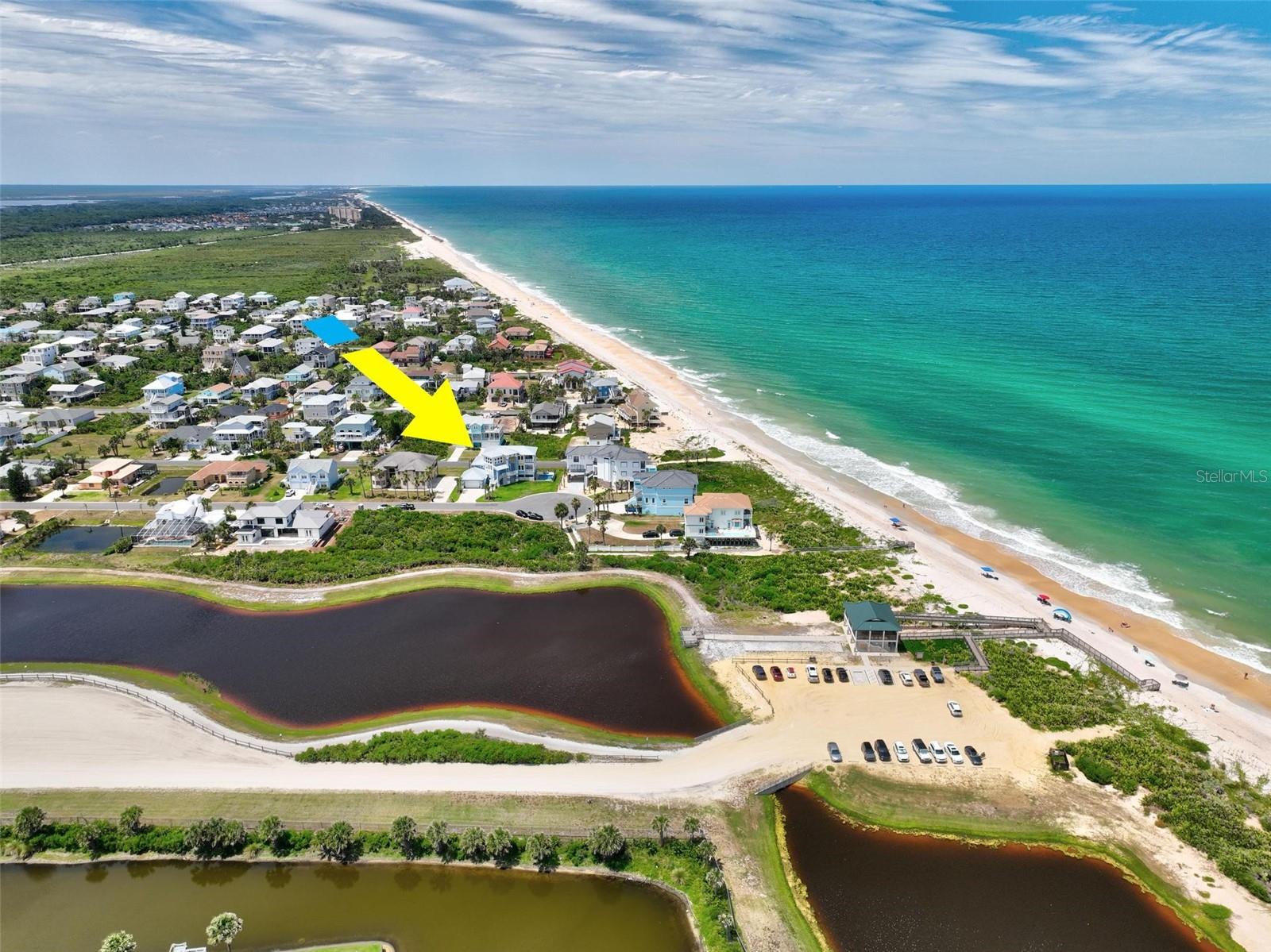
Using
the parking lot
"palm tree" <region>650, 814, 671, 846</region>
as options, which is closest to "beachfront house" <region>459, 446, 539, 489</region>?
the parking lot

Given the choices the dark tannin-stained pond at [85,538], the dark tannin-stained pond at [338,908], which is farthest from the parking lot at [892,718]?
the dark tannin-stained pond at [85,538]

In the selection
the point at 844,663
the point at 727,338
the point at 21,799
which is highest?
the point at 727,338

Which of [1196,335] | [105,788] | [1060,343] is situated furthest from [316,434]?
[1196,335]

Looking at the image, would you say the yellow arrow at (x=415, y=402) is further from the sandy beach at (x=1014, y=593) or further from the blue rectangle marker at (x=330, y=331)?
the sandy beach at (x=1014, y=593)

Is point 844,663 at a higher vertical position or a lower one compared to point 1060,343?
lower

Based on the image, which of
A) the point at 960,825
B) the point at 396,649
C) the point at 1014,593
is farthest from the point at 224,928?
the point at 1014,593

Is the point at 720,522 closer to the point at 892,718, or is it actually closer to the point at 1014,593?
the point at 1014,593

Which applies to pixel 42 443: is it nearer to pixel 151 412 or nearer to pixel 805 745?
pixel 151 412
